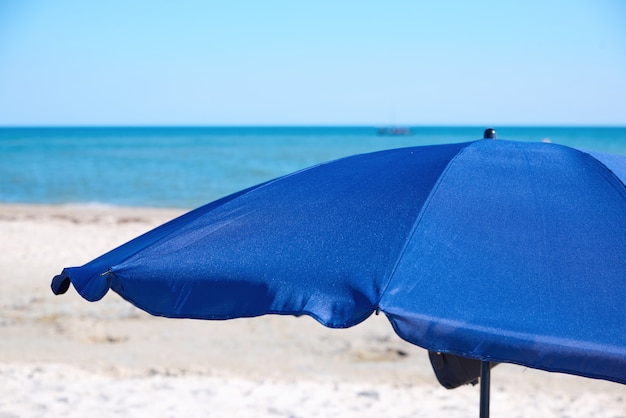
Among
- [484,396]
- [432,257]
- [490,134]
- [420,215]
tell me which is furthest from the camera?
[490,134]

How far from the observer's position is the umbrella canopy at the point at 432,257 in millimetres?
1809

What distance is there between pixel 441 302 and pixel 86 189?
24958mm

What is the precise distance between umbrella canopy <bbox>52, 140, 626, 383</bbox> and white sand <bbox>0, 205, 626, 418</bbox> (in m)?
2.69

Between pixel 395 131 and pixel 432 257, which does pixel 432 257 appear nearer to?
pixel 432 257

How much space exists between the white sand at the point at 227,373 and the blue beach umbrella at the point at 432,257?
8.40ft

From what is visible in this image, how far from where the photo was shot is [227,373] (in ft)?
18.5

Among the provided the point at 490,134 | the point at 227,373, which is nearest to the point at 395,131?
the point at 227,373

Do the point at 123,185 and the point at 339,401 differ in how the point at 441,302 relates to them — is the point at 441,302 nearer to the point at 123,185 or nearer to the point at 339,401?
the point at 339,401

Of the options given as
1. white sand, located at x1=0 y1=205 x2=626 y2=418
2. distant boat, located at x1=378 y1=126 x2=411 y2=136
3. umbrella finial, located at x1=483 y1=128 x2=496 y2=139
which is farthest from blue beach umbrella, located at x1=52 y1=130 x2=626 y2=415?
distant boat, located at x1=378 y1=126 x2=411 y2=136

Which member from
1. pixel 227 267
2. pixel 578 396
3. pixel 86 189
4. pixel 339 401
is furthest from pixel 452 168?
pixel 86 189

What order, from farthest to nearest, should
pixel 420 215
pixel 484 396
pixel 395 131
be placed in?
pixel 395 131
pixel 484 396
pixel 420 215

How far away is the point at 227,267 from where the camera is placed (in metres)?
2.13

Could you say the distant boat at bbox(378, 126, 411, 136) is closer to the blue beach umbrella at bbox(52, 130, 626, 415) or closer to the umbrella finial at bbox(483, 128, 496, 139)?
the umbrella finial at bbox(483, 128, 496, 139)

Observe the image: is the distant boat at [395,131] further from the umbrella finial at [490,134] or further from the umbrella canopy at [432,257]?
the umbrella canopy at [432,257]
